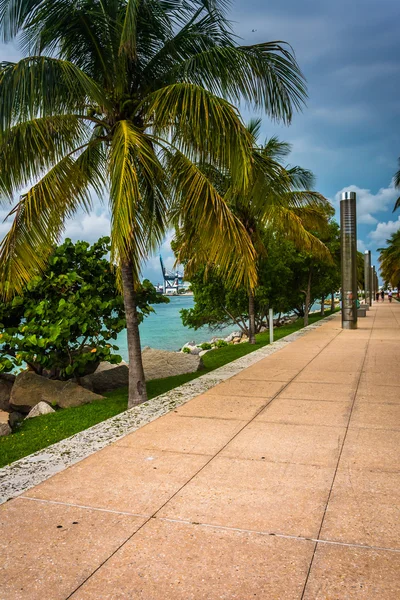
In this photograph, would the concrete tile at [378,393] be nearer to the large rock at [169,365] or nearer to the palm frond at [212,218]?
the palm frond at [212,218]

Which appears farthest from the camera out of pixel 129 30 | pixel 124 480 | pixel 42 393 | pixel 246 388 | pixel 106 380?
pixel 106 380

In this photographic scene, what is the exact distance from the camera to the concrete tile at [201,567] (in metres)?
2.73

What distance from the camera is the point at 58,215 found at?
734 centimetres

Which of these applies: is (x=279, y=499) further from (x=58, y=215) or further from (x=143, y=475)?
(x=58, y=215)

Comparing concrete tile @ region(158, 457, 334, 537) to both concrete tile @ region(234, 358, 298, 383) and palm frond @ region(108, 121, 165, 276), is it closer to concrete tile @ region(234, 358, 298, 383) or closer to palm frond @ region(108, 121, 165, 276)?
palm frond @ region(108, 121, 165, 276)

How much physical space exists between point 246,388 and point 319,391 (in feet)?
3.61

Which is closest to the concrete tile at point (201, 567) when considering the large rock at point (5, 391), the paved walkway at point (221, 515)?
the paved walkway at point (221, 515)

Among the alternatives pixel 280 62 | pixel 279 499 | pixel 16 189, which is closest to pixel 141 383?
pixel 16 189

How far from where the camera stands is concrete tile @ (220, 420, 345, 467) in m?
4.82

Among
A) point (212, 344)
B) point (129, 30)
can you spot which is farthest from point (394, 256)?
point (129, 30)

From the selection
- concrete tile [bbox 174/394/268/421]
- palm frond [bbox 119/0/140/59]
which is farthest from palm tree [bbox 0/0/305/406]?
concrete tile [bbox 174/394/268/421]

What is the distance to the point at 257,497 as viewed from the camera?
3.91m

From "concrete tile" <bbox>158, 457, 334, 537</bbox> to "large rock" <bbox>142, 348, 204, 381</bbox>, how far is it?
21.9 ft

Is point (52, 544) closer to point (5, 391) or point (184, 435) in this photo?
point (184, 435)
